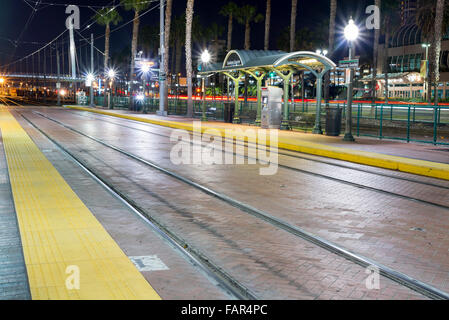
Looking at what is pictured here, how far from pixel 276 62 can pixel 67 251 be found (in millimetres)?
19424

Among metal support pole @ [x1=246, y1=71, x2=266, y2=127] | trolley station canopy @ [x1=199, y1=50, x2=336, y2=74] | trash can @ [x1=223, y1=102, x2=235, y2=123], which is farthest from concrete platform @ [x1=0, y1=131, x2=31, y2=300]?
trash can @ [x1=223, y1=102, x2=235, y2=123]

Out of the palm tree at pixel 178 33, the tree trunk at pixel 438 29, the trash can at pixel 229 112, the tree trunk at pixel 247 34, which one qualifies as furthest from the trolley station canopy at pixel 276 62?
the palm tree at pixel 178 33

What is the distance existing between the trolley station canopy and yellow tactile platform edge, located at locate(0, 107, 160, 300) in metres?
15.7

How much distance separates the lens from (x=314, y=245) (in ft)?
22.1

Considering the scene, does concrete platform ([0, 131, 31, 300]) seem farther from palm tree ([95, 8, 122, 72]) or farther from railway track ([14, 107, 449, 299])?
palm tree ([95, 8, 122, 72])

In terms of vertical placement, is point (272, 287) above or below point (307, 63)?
below

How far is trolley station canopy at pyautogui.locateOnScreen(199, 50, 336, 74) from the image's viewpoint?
2405 cm

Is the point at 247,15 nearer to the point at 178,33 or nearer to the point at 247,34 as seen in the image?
the point at 247,34

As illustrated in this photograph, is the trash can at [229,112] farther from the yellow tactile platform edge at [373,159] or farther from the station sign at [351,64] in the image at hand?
the station sign at [351,64]

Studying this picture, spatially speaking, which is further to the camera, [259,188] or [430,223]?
[259,188]

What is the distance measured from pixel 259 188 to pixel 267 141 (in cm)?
986

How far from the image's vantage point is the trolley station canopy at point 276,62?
2405 cm

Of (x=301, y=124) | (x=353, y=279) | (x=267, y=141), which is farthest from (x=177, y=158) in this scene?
(x=301, y=124)

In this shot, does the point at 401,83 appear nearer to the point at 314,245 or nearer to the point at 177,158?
the point at 177,158
